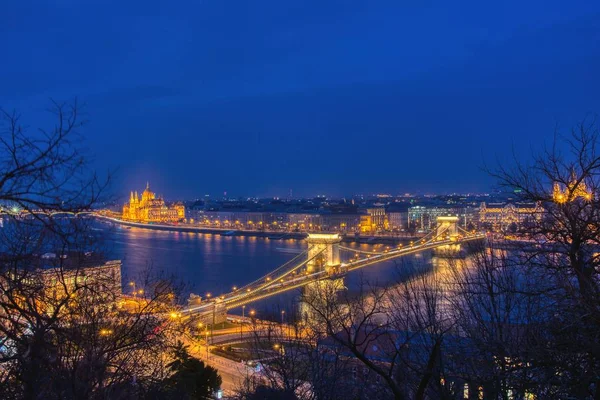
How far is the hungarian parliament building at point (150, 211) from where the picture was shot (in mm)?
39531

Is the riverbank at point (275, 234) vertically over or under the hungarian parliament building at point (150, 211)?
under

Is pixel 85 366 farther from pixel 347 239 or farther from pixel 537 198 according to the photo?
pixel 347 239

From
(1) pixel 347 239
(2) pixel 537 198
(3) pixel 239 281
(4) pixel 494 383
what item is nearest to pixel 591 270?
(2) pixel 537 198

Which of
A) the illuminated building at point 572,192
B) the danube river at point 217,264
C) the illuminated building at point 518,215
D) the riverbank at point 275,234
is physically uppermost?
the illuminated building at point 572,192

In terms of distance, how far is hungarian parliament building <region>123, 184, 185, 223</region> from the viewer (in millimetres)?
39531

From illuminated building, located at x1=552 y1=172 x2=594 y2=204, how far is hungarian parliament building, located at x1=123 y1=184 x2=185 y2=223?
38.4 meters

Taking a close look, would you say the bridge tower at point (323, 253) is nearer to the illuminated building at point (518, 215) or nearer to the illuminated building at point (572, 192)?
the illuminated building at point (518, 215)

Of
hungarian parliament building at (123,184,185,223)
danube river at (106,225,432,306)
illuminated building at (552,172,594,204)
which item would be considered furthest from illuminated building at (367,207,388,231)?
illuminated building at (552,172,594,204)

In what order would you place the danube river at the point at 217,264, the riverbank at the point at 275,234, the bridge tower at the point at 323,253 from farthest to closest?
1. the riverbank at the point at 275,234
2. the bridge tower at the point at 323,253
3. the danube river at the point at 217,264

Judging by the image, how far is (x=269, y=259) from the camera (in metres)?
15.8

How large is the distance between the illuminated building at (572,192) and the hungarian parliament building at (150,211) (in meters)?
38.4

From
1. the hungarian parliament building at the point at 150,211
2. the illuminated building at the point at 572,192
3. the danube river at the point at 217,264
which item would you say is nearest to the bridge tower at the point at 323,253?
the danube river at the point at 217,264

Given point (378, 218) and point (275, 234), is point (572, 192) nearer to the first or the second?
point (275, 234)

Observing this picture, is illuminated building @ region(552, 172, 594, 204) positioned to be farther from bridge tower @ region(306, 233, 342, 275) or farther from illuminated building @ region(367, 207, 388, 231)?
illuminated building @ region(367, 207, 388, 231)
